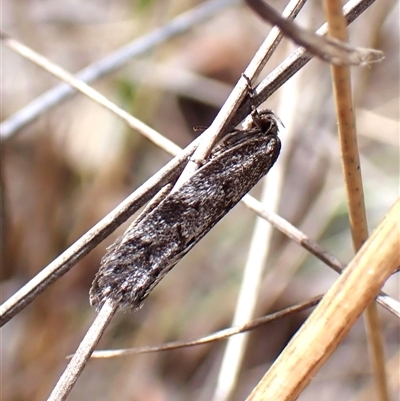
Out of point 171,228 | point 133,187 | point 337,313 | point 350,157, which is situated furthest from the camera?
point 133,187

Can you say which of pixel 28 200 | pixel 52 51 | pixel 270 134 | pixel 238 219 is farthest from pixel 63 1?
pixel 270 134

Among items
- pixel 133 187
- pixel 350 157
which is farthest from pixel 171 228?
pixel 133 187

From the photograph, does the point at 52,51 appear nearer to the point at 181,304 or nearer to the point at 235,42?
the point at 235,42

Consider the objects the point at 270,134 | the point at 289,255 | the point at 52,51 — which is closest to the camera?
the point at 270,134

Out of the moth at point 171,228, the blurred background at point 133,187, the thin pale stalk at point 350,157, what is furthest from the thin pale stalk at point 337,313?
the blurred background at point 133,187

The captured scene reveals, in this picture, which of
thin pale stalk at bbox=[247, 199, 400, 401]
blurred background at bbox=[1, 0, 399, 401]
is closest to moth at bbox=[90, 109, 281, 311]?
thin pale stalk at bbox=[247, 199, 400, 401]

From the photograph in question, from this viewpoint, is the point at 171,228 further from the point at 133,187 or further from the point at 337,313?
the point at 133,187
